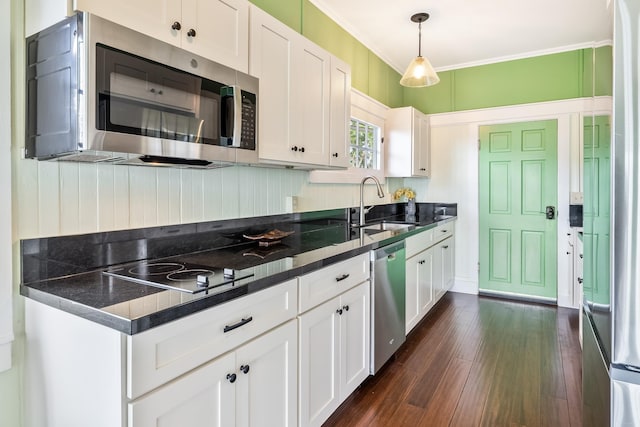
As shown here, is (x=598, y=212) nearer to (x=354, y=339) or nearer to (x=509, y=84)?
(x=354, y=339)

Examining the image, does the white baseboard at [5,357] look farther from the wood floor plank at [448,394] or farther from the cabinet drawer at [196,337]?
the wood floor plank at [448,394]

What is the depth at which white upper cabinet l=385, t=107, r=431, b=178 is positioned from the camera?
13.0ft

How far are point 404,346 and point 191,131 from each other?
2.32 metres

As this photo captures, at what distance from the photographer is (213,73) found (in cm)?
148

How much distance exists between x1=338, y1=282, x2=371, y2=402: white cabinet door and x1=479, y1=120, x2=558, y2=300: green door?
8.85ft

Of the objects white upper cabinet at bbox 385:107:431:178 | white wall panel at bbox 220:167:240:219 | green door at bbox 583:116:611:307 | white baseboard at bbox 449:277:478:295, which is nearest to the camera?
green door at bbox 583:116:611:307

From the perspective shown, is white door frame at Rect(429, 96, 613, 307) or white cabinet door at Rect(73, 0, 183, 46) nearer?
white cabinet door at Rect(73, 0, 183, 46)

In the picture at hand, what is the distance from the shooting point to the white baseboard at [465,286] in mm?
4359

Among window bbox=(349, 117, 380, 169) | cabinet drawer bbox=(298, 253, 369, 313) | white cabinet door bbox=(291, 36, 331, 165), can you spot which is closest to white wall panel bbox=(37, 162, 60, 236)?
cabinet drawer bbox=(298, 253, 369, 313)

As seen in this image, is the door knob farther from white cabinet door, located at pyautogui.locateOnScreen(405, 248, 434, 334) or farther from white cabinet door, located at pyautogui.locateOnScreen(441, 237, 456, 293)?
white cabinet door, located at pyautogui.locateOnScreen(405, 248, 434, 334)

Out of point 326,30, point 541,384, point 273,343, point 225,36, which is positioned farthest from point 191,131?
point 541,384

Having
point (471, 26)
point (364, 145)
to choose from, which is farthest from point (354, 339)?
point (471, 26)

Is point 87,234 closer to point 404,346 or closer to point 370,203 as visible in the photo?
point 404,346

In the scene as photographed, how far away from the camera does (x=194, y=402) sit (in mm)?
1125
